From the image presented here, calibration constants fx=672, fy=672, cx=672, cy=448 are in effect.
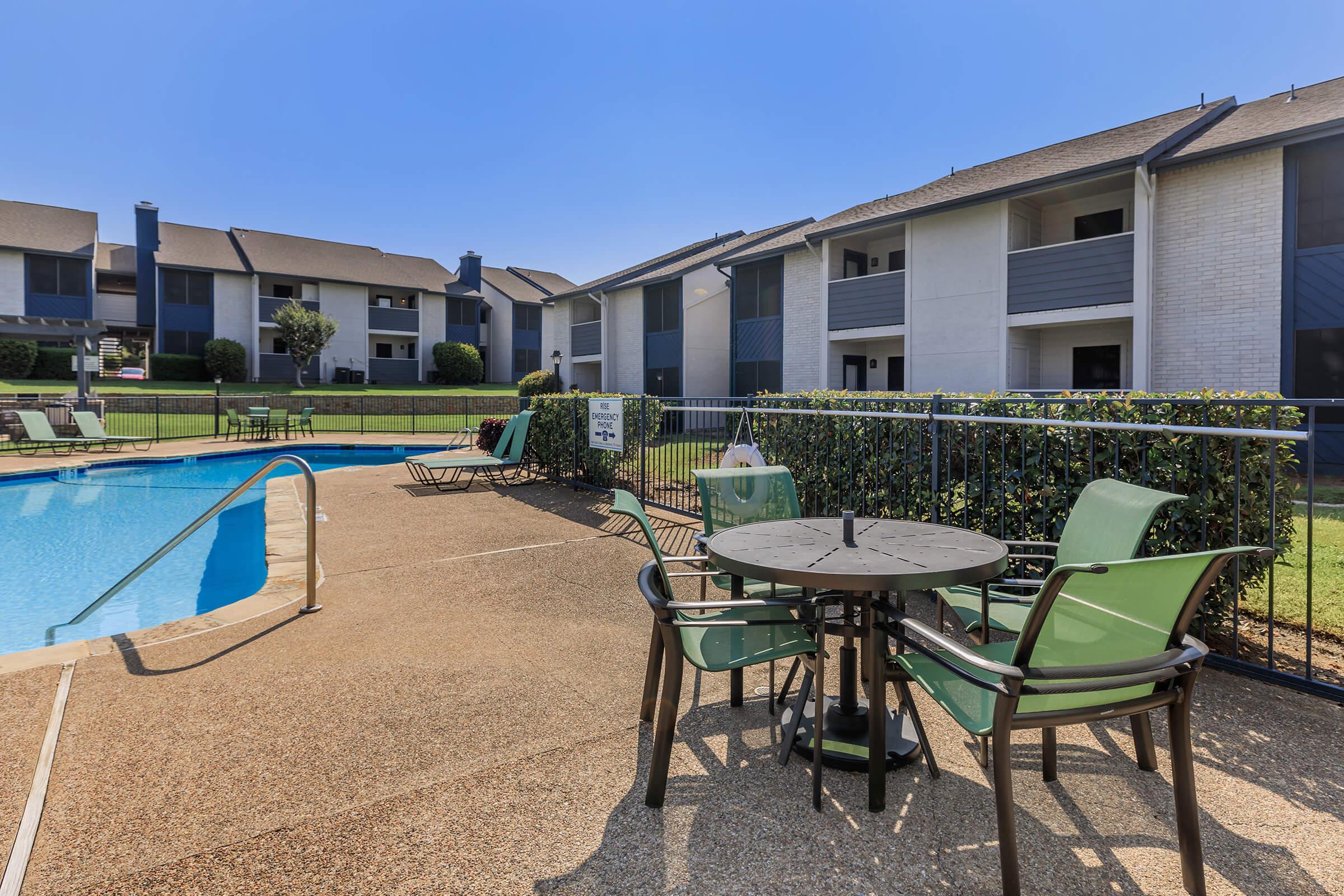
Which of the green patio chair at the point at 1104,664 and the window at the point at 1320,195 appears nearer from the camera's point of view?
the green patio chair at the point at 1104,664

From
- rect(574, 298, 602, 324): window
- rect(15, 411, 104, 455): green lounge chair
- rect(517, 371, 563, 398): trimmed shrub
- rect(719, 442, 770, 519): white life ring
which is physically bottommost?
rect(719, 442, 770, 519): white life ring

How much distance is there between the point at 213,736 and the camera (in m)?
2.87

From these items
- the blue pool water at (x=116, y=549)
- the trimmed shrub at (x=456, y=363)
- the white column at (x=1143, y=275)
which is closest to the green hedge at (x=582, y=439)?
the blue pool water at (x=116, y=549)

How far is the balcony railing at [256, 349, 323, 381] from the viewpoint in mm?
33438

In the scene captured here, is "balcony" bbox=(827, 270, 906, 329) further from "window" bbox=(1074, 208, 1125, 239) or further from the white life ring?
the white life ring

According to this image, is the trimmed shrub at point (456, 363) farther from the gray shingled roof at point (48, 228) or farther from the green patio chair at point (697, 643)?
the green patio chair at point (697, 643)

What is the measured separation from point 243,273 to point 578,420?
31.5 metres

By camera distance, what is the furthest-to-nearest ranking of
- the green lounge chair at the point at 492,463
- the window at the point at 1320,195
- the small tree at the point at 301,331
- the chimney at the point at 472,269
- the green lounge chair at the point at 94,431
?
the chimney at the point at 472,269 → the small tree at the point at 301,331 → the green lounge chair at the point at 94,431 → the window at the point at 1320,195 → the green lounge chair at the point at 492,463

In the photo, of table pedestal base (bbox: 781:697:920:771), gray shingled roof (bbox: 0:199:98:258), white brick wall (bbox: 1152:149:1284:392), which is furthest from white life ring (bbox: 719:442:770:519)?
gray shingled roof (bbox: 0:199:98:258)

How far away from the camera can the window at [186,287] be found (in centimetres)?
3222

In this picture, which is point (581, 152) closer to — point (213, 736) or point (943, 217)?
point (943, 217)

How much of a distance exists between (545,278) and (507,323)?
5.95 meters

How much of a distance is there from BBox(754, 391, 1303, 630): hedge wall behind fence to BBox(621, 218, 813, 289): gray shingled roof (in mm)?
16604

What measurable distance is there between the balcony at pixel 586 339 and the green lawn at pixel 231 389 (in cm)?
669
